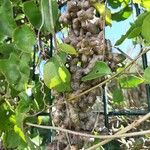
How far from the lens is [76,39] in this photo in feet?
2.36

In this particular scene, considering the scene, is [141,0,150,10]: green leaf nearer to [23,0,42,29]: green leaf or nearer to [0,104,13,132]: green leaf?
[23,0,42,29]: green leaf

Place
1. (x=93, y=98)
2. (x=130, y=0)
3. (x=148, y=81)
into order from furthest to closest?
(x=130, y=0)
(x=93, y=98)
(x=148, y=81)

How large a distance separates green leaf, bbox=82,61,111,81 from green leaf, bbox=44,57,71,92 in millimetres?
30

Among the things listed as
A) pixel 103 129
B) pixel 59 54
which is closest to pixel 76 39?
pixel 59 54

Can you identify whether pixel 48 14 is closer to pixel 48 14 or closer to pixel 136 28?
pixel 48 14

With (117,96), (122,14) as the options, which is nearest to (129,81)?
(117,96)

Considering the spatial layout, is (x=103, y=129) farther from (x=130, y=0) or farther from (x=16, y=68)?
(x=130, y=0)

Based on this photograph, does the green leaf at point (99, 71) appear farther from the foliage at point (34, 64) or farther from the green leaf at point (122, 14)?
the green leaf at point (122, 14)

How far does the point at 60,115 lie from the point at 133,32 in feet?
0.55

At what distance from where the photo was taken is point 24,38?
2.38ft

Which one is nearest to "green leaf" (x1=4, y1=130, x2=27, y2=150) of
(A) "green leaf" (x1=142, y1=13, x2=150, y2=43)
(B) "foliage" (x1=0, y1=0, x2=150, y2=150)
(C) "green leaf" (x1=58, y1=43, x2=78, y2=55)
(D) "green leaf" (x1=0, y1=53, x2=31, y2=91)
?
(B) "foliage" (x1=0, y1=0, x2=150, y2=150)

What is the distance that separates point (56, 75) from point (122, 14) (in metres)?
0.30

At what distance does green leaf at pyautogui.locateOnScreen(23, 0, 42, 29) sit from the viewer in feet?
2.42

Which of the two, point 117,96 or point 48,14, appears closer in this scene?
point 48,14
